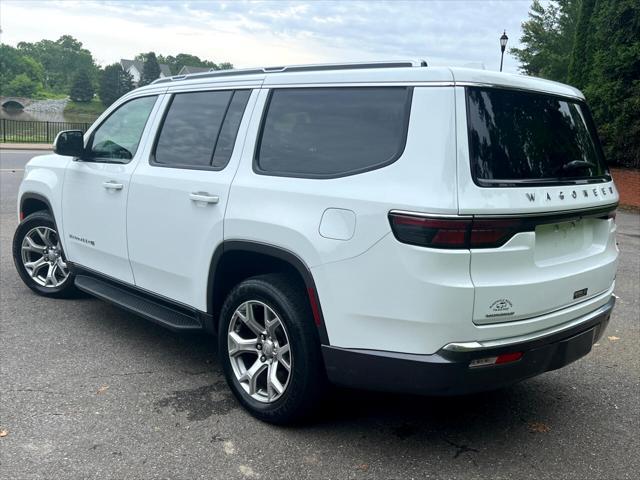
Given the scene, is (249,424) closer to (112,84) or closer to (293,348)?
(293,348)

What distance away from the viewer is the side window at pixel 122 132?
4582 millimetres

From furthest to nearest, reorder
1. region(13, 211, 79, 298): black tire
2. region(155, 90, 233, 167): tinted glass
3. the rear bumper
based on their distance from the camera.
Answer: region(13, 211, 79, 298): black tire, region(155, 90, 233, 167): tinted glass, the rear bumper

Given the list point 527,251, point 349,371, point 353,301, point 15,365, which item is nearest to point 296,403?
point 349,371

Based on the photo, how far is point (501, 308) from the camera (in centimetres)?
282

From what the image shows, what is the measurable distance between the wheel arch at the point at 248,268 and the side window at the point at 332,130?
17.4 inches

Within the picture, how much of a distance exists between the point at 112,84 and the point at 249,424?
85.2m

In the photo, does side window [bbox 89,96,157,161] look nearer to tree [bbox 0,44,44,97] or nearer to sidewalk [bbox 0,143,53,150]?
sidewalk [bbox 0,143,53,150]

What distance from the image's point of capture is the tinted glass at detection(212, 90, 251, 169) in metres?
3.76

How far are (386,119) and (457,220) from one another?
656mm

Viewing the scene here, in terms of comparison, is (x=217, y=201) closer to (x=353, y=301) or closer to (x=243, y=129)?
(x=243, y=129)

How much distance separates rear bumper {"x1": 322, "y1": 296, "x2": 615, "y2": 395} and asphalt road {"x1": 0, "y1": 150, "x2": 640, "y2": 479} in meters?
0.49

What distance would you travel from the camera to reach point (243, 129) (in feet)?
12.1

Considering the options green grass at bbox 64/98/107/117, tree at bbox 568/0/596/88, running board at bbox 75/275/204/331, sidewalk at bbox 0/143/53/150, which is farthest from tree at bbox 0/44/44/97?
running board at bbox 75/275/204/331

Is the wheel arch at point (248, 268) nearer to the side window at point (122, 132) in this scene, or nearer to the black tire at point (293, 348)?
the black tire at point (293, 348)
